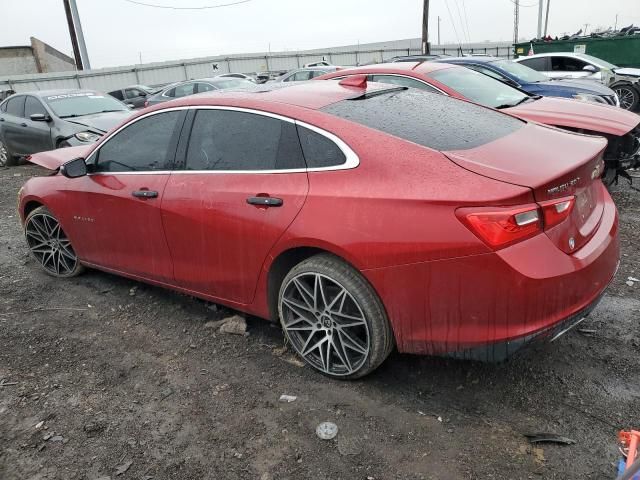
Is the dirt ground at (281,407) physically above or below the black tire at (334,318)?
below

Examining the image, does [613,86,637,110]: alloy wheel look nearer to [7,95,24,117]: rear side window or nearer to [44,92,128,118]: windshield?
[44,92,128,118]: windshield

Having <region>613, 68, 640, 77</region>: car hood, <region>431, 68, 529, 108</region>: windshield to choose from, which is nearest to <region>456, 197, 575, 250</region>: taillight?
<region>431, 68, 529, 108</region>: windshield

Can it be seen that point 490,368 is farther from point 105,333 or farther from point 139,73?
point 139,73

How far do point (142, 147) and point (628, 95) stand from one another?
12674 millimetres

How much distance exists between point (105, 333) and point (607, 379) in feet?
10.6

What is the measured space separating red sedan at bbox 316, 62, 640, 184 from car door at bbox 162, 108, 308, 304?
2801 mm

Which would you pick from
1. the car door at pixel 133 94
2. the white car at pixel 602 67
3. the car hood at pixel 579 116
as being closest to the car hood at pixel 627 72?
the white car at pixel 602 67

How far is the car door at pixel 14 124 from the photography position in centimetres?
1027

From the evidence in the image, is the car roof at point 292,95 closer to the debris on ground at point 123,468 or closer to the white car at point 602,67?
the debris on ground at point 123,468

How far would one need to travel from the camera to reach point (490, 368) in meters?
3.07

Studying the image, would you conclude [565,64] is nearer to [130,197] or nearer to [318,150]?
[318,150]

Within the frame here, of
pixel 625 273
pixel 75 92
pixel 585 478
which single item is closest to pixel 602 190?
pixel 625 273

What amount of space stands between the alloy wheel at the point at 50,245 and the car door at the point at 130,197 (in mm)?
446

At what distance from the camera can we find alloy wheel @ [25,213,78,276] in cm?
468
